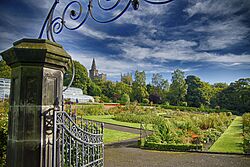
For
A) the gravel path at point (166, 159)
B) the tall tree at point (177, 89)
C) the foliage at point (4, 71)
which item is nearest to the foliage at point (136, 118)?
the gravel path at point (166, 159)

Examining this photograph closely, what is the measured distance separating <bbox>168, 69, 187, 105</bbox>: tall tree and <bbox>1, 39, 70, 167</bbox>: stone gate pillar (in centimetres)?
4367

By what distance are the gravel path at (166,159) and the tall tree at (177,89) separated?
36.7m

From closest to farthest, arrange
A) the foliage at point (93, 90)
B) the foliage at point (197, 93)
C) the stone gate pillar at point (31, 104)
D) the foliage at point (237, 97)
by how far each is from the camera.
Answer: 1. the stone gate pillar at point (31, 104)
2. the foliage at point (237, 97)
3. the foliage at point (197, 93)
4. the foliage at point (93, 90)

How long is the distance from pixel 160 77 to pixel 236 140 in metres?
47.0

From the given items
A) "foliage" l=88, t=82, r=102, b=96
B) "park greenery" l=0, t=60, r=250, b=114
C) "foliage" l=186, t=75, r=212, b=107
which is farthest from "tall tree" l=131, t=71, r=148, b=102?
"foliage" l=186, t=75, r=212, b=107

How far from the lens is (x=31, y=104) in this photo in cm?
222

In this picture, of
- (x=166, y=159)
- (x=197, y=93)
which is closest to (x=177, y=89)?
(x=197, y=93)

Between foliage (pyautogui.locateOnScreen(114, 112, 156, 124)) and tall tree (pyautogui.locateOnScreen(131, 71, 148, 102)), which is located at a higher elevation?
tall tree (pyautogui.locateOnScreen(131, 71, 148, 102))

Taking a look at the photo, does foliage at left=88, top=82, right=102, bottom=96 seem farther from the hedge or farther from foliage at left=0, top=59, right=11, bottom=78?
the hedge

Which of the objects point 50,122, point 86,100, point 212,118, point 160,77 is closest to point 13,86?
point 50,122

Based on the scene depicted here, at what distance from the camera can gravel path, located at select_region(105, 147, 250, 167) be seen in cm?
699

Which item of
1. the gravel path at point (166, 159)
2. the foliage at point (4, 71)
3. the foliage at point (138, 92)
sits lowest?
the gravel path at point (166, 159)

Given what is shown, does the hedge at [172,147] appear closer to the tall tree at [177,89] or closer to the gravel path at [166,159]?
the gravel path at [166,159]

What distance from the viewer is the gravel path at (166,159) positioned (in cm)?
699
